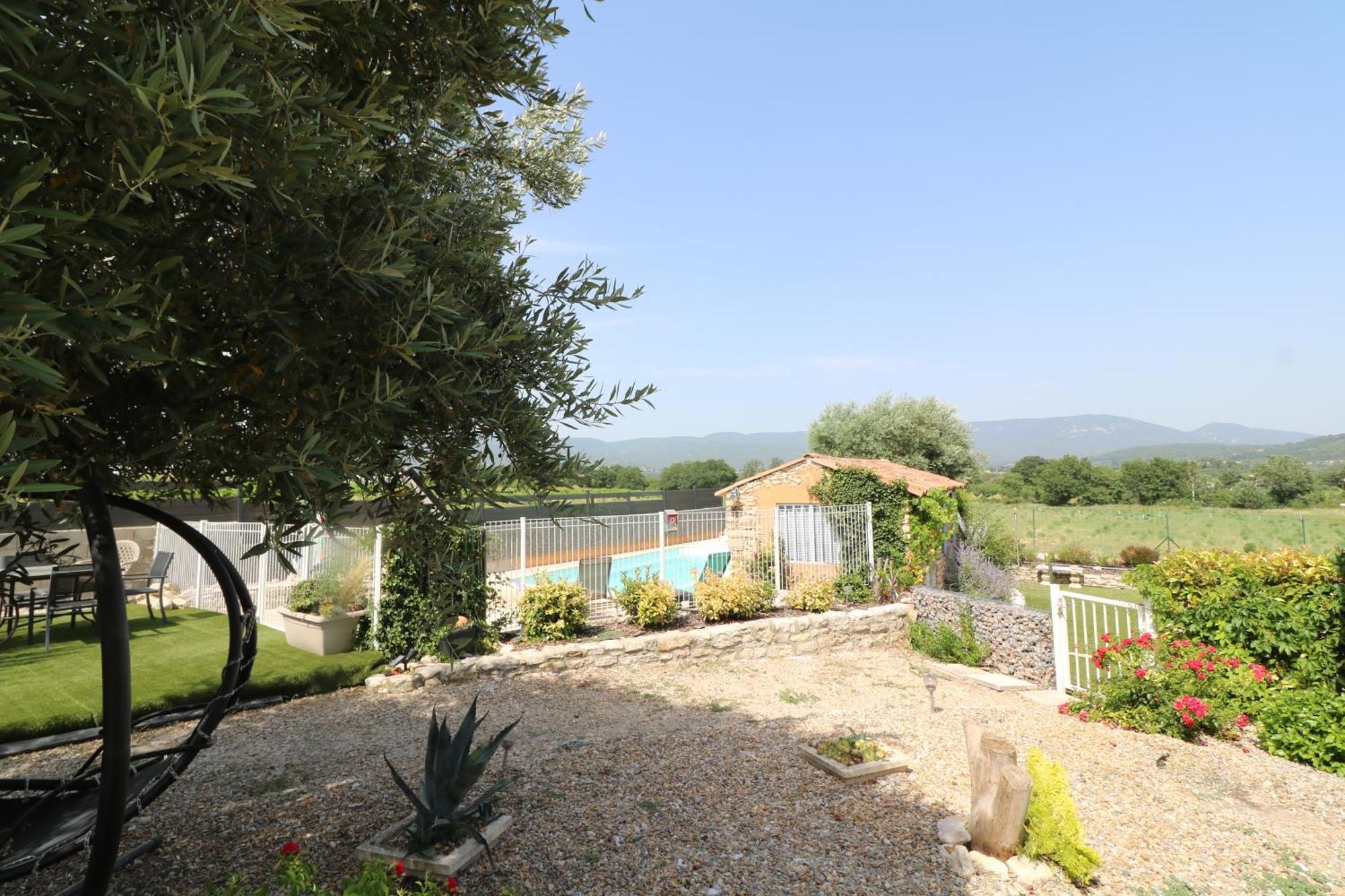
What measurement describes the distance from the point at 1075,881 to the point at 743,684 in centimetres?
527

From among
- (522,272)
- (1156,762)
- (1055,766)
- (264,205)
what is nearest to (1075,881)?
(1055,766)

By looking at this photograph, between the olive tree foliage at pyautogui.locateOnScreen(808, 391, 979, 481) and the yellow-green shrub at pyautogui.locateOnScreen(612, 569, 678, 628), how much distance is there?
22.0 m

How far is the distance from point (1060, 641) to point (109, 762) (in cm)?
1007

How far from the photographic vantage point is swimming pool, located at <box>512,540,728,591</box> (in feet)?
37.1

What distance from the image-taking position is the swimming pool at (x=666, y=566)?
11.3 meters

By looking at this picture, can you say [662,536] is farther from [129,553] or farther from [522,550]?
[129,553]

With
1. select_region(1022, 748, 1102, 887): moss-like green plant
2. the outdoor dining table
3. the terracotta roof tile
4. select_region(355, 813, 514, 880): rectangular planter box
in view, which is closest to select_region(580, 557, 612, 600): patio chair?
the terracotta roof tile

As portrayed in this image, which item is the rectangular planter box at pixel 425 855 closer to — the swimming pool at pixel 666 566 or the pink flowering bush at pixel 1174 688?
the swimming pool at pixel 666 566

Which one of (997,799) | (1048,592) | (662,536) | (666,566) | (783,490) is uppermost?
(783,490)

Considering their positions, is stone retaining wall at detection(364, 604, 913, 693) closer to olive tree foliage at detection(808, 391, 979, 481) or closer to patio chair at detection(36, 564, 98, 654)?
patio chair at detection(36, 564, 98, 654)

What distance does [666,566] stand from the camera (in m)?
13.2

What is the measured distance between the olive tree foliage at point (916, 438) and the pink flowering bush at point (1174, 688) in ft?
77.9

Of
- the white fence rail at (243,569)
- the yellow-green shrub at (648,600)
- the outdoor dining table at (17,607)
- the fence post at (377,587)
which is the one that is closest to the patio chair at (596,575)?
the yellow-green shrub at (648,600)

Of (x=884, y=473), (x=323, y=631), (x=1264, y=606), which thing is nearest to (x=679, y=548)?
(x=884, y=473)
